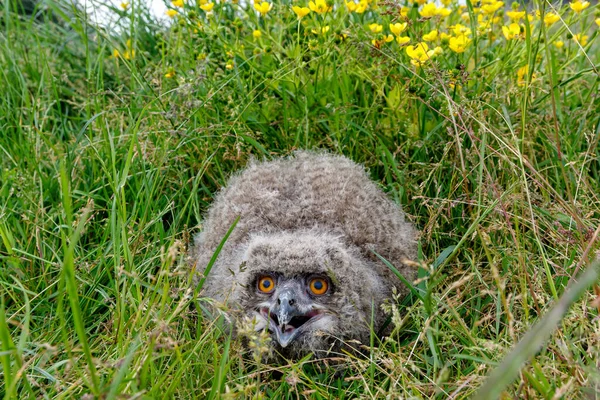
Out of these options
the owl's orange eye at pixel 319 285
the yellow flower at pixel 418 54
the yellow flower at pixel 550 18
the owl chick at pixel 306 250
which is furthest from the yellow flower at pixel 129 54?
the yellow flower at pixel 550 18

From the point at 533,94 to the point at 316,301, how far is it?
2.26m

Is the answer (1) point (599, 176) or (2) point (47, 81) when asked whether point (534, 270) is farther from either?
(2) point (47, 81)

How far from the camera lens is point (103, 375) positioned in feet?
8.82

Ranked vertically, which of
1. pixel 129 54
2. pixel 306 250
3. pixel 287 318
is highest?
pixel 129 54

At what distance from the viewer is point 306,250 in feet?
10.4

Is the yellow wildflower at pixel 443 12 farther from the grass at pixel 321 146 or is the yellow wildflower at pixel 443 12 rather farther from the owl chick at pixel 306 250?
the owl chick at pixel 306 250

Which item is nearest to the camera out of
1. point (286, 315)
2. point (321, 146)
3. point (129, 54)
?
point (286, 315)

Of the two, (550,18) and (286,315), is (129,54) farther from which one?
(550,18)

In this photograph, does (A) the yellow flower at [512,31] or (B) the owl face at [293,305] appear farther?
(A) the yellow flower at [512,31]

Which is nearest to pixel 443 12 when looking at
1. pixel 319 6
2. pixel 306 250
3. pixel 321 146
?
pixel 319 6

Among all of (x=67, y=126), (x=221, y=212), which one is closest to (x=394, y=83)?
(x=221, y=212)

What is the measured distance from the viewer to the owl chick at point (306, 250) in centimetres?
312

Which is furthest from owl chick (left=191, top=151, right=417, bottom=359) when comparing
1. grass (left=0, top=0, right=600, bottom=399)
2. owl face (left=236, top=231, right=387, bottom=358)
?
grass (left=0, top=0, right=600, bottom=399)

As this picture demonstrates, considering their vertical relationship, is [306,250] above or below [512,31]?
below
